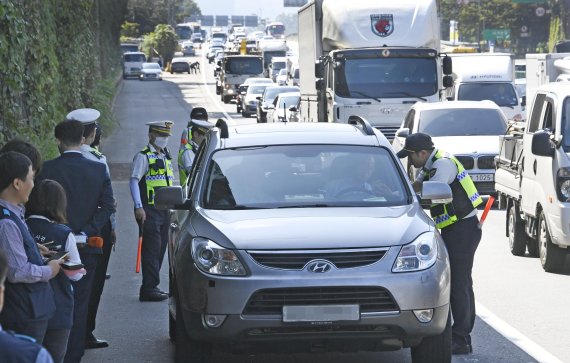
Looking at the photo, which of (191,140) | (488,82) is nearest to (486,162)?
(191,140)

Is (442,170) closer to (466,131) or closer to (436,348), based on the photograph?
(436,348)

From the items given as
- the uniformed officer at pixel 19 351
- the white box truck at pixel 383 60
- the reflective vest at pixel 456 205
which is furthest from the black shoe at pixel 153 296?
the white box truck at pixel 383 60

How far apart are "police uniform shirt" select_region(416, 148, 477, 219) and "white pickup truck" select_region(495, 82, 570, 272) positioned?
4.05m

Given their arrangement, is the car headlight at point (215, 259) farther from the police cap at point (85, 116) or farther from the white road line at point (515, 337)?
the white road line at point (515, 337)

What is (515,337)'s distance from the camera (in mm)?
10680

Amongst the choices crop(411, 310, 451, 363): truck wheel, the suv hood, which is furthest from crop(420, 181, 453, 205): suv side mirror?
crop(411, 310, 451, 363): truck wheel

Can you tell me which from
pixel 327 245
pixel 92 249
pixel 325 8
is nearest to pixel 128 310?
pixel 92 249

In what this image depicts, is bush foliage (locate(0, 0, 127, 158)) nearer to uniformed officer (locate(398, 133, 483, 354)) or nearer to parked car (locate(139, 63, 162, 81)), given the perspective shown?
uniformed officer (locate(398, 133, 483, 354))

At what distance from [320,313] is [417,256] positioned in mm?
739

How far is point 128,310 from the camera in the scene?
12344 millimetres

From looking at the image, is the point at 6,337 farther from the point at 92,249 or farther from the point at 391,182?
the point at 391,182

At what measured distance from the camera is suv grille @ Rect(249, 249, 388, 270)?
845 cm

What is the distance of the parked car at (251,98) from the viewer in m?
55.7

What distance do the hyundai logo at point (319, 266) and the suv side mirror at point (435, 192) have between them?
1.22 metres
